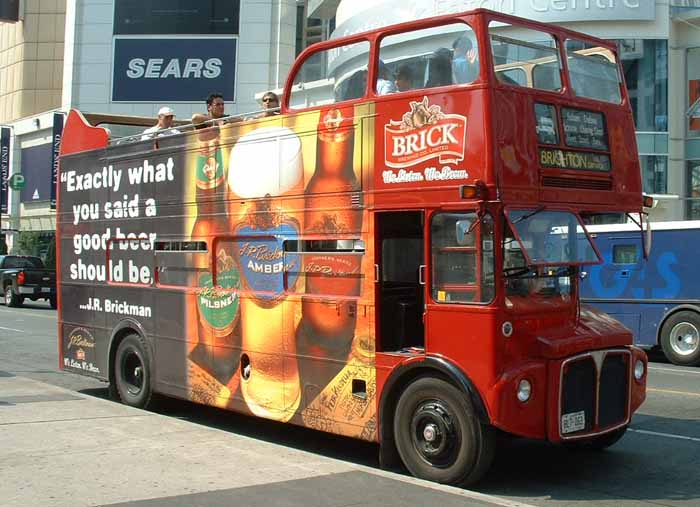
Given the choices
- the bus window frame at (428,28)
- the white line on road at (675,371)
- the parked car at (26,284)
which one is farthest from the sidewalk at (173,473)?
the parked car at (26,284)

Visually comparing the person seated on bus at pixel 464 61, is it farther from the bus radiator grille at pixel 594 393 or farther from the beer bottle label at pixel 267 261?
the bus radiator grille at pixel 594 393

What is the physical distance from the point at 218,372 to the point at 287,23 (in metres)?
43.9

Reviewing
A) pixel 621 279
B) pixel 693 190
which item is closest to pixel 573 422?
pixel 621 279

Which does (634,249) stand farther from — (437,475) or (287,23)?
(287,23)

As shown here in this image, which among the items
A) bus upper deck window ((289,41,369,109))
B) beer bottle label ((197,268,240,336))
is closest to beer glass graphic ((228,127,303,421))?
beer bottle label ((197,268,240,336))

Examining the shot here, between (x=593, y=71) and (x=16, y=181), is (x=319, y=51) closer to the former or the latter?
(x=593, y=71)

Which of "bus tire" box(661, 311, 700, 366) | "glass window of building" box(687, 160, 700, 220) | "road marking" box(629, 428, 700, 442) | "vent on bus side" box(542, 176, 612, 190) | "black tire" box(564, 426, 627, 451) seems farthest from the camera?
"glass window of building" box(687, 160, 700, 220)

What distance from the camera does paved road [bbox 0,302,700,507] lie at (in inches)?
283

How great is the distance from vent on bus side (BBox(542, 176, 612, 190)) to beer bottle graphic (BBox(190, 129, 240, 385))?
11.6 ft

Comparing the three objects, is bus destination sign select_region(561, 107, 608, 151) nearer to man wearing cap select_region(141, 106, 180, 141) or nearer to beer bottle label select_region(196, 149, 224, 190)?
beer bottle label select_region(196, 149, 224, 190)

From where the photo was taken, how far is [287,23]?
51.0 meters

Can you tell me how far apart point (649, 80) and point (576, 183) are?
2377 cm

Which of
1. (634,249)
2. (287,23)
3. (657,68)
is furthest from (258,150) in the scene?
(287,23)

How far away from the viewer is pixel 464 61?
23.7 ft
